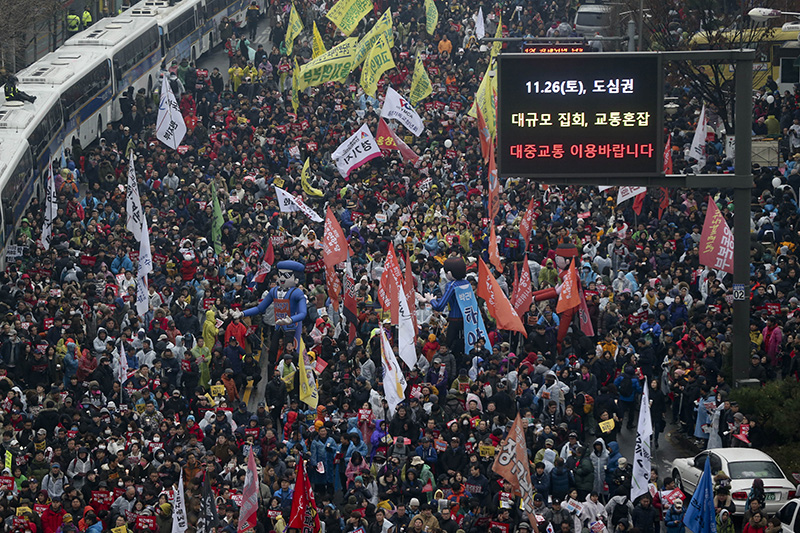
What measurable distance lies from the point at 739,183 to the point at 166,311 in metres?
10.0

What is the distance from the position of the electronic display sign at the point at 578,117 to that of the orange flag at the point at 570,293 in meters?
3.09

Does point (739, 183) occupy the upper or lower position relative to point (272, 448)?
upper

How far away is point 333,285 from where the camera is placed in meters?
27.9

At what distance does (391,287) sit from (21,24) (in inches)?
1007

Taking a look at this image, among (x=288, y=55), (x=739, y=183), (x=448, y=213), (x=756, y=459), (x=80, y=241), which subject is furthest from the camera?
(x=288, y=55)

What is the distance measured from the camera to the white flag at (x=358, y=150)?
112ft

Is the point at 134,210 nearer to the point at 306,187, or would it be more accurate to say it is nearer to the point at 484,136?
the point at 306,187

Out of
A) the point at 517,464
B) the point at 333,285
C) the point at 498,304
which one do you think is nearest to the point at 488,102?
the point at 333,285

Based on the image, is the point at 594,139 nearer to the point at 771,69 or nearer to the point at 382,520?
the point at 382,520

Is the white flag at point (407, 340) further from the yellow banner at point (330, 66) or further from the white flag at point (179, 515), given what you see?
the yellow banner at point (330, 66)

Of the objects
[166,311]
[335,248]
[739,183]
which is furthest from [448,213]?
[739,183]

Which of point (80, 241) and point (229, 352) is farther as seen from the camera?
point (80, 241)

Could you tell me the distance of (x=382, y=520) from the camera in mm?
20375

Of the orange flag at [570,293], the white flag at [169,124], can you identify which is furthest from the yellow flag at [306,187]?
the orange flag at [570,293]
